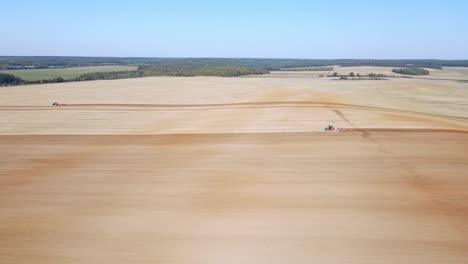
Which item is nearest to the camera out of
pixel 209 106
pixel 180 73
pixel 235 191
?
pixel 235 191

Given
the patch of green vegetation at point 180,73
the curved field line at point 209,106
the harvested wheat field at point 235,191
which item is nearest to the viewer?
the harvested wheat field at point 235,191

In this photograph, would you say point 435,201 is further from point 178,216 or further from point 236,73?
point 236,73

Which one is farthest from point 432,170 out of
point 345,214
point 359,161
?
point 345,214

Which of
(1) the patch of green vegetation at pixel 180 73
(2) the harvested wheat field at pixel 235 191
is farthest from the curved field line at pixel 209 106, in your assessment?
(1) the patch of green vegetation at pixel 180 73

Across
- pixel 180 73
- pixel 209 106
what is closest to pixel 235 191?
pixel 209 106

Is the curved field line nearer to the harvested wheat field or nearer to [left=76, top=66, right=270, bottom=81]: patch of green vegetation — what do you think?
the harvested wheat field

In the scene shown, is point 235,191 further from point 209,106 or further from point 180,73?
point 180,73

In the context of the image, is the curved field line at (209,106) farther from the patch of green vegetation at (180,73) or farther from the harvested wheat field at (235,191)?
the patch of green vegetation at (180,73)

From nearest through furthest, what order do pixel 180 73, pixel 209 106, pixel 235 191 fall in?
pixel 235 191
pixel 209 106
pixel 180 73
